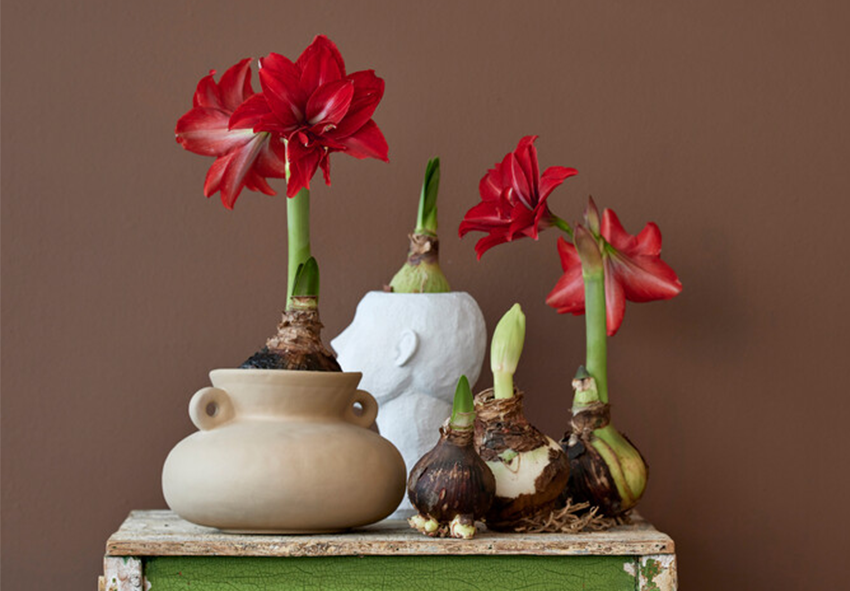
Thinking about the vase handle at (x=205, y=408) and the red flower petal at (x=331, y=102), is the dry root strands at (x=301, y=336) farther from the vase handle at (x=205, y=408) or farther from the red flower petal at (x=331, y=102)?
the red flower petal at (x=331, y=102)

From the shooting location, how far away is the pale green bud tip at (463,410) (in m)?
1.03

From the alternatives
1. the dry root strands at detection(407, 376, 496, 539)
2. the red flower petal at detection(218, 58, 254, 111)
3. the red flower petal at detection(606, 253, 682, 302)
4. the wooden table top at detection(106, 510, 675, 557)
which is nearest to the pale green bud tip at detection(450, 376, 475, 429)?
the dry root strands at detection(407, 376, 496, 539)

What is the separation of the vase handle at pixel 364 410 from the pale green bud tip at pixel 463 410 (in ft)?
0.40

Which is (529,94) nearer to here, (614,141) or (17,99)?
(614,141)

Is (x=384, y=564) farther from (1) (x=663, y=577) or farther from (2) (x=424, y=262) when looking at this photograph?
(2) (x=424, y=262)

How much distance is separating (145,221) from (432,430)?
504 mm

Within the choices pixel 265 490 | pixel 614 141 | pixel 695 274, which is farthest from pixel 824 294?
pixel 265 490

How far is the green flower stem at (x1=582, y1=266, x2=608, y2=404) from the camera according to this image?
47.4 inches

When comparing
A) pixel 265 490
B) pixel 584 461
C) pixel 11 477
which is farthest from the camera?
pixel 11 477

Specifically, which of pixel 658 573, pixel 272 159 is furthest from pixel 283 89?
pixel 658 573

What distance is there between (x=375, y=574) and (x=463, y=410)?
0.60ft

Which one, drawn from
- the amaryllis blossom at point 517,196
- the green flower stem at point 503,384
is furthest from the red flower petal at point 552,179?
the green flower stem at point 503,384

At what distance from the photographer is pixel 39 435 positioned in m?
1.35

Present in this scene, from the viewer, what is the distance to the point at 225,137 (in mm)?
1170
